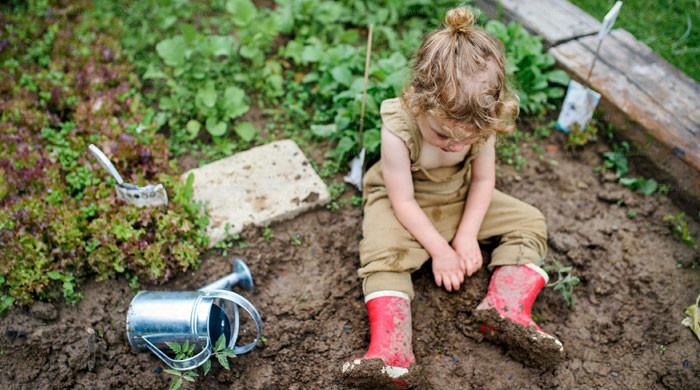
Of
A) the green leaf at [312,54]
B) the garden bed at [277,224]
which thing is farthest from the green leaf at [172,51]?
the green leaf at [312,54]

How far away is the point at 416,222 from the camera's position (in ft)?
8.18

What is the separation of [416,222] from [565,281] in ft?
2.35

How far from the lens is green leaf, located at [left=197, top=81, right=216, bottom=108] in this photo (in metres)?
3.18

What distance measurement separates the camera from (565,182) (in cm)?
312

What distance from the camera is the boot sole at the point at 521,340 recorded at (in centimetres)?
224

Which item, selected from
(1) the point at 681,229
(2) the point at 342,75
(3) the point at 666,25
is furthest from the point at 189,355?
(3) the point at 666,25

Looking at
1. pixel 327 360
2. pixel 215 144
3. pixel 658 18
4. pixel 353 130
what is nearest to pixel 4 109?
pixel 215 144

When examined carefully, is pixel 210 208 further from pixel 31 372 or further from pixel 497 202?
pixel 497 202

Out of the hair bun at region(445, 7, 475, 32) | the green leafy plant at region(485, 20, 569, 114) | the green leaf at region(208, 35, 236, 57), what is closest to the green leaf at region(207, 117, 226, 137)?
the green leaf at region(208, 35, 236, 57)

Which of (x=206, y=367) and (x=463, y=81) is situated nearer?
(x=463, y=81)

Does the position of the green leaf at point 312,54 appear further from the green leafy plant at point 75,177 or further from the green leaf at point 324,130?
the green leafy plant at point 75,177

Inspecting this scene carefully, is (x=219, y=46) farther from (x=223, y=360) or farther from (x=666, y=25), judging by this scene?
(x=666, y=25)

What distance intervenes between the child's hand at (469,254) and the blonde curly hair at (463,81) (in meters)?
0.58

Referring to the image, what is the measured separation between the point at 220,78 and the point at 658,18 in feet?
9.51
